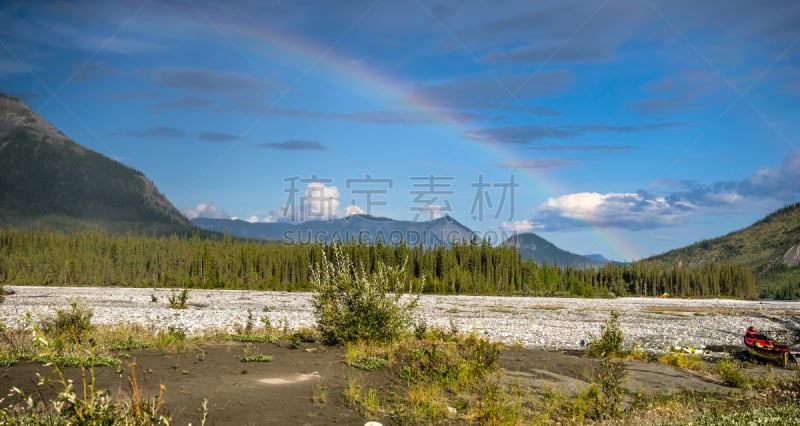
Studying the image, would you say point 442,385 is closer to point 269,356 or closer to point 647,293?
point 269,356

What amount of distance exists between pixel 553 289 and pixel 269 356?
105m

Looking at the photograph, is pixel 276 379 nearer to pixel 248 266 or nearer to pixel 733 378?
pixel 733 378

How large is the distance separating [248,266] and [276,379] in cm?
10442

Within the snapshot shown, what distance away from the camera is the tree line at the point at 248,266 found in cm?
10544

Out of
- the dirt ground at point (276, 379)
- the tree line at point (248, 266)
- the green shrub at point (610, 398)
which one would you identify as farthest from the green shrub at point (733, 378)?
the tree line at point (248, 266)

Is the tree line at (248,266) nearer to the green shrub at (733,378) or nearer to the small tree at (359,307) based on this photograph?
the small tree at (359,307)

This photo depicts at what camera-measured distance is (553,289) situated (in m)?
114

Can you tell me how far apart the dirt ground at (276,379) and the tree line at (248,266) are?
8308 cm

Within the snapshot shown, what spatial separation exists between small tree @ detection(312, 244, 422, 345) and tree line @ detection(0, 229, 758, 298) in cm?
8094

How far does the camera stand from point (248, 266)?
114 meters

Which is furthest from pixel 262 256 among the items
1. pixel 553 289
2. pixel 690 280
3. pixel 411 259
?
pixel 690 280

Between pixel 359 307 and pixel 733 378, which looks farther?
pixel 359 307

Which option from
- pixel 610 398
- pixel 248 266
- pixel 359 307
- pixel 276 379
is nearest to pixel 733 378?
pixel 610 398

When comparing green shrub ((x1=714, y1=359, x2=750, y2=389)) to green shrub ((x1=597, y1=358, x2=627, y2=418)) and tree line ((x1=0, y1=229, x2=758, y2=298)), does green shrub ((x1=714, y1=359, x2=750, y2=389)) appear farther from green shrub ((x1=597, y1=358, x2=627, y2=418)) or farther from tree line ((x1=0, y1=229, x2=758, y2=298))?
tree line ((x1=0, y1=229, x2=758, y2=298))
